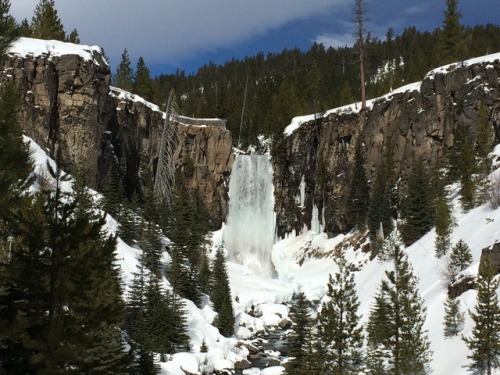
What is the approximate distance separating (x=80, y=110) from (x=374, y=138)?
33319 millimetres

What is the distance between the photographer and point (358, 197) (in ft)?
173

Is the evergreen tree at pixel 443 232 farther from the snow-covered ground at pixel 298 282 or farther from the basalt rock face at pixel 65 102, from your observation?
the basalt rock face at pixel 65 102

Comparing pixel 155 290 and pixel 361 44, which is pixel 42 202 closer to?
pixel 155 290

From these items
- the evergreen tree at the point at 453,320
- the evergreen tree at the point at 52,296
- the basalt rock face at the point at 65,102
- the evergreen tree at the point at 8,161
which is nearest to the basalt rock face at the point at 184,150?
the basalt rock face at the point at 65,102

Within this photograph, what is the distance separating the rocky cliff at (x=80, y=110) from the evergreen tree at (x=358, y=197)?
25.9 metres

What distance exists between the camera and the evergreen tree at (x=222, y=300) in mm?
39219

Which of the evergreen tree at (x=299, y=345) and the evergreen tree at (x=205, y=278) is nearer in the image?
the evergreen tree at (x=299, y=345)

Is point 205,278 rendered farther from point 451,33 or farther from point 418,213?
point 451,33

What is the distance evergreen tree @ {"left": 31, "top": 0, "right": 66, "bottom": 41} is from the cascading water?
1179 inches

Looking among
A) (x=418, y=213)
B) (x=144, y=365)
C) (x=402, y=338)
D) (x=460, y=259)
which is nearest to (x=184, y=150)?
(x=418, y=213)

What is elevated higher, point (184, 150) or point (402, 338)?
point (184, 150)

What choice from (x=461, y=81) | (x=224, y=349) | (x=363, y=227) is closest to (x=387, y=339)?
(x=224, y=349)

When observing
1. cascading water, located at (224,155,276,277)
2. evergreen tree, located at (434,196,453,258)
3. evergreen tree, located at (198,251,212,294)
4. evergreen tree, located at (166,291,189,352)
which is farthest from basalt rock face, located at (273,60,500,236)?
evergreen tree, located at (166,291,189,352)

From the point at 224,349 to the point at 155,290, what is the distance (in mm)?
7361
